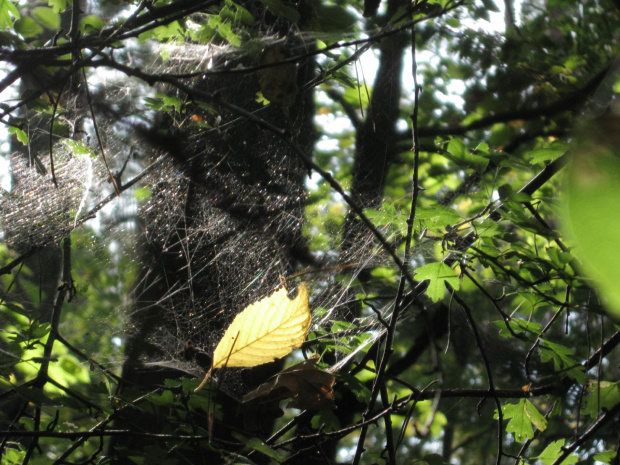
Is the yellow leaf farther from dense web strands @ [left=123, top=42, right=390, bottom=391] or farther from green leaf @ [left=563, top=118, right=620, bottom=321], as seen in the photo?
green leaf @ [left=563, top=118, right=620, bottom=321]

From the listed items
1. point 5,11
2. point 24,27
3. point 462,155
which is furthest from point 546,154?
point 24,27

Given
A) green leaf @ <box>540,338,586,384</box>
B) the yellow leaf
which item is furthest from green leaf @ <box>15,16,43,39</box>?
green leaf @ <box>540,338,586,384</box>

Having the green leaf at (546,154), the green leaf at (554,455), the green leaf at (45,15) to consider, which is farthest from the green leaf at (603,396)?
the green leaf at (45,15)

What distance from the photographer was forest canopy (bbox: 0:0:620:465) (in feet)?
4.62

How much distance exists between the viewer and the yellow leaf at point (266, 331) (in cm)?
137

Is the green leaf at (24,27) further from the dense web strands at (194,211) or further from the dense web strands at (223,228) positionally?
the dense web strands at (223,228)

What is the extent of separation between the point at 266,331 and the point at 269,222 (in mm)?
1001

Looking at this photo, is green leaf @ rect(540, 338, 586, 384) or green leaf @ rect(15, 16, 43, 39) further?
green leaf @ rect(15, 16, 43, 39)

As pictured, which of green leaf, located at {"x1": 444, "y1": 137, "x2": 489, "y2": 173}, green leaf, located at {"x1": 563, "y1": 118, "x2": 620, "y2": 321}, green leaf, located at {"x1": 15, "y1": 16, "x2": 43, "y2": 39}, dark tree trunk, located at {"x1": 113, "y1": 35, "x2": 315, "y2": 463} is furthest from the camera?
dark tree trunk, located at {"x1": 113, "y1": 35, "x2": 315, "y2": 463}

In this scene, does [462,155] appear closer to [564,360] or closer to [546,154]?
[546,154]

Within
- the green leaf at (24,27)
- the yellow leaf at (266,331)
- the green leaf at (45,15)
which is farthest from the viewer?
the green leaf at (45,15)

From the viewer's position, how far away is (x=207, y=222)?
7.60 ft

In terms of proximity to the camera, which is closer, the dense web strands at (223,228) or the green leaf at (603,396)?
the green leaf at (603,396)

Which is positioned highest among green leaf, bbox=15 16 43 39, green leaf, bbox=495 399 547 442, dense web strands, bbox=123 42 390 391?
green leaf, bbox=15 16 43 39
